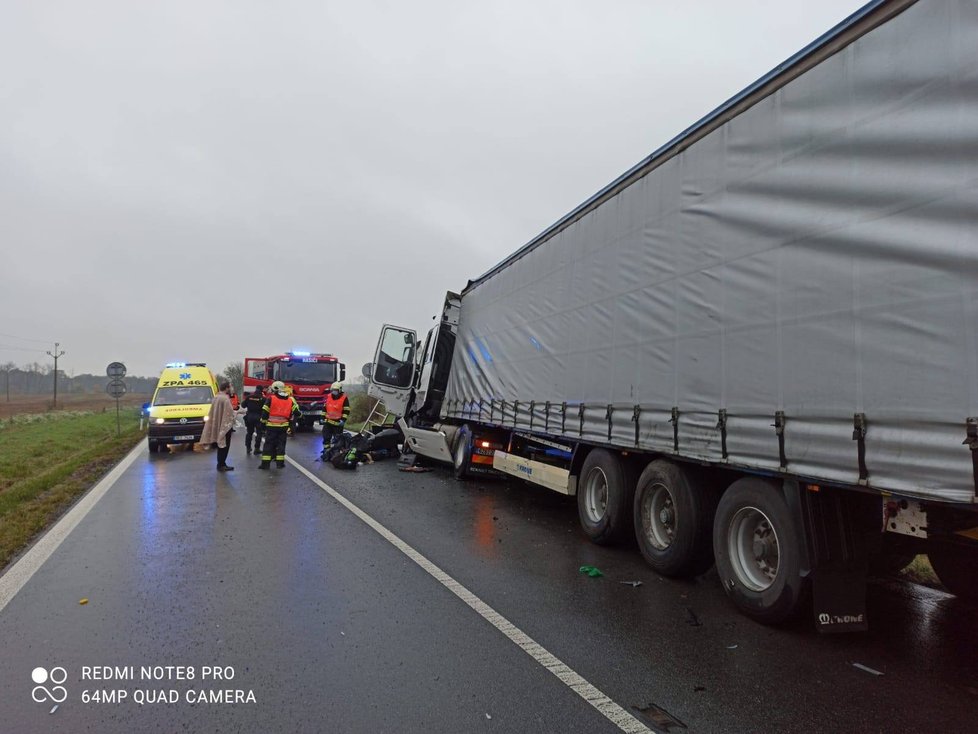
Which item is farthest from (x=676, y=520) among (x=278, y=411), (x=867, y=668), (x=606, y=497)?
(x=278, y=411)

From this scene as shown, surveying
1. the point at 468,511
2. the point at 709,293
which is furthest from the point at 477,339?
the point at 709,293

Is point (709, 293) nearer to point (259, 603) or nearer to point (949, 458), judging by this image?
point (949, 458)

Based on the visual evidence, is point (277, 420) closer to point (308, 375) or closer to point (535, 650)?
point (535, 650)

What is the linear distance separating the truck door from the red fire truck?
962 cm

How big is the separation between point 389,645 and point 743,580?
255 cm

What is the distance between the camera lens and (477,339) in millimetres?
10891

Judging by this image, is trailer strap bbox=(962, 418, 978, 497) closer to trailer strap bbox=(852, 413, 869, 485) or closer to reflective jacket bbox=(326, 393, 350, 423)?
trailer strap bbox=(852, 413, 869, 485)

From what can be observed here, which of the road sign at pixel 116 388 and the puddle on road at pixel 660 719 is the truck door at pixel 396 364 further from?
the puddle on road at pixel 660 719

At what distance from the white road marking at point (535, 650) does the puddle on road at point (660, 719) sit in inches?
2.7

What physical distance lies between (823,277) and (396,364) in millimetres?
11375

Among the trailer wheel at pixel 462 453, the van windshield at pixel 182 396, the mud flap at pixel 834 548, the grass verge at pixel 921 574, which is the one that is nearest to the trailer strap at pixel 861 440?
the mud flap at pixel 834 548

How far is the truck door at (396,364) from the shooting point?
46.5 ft

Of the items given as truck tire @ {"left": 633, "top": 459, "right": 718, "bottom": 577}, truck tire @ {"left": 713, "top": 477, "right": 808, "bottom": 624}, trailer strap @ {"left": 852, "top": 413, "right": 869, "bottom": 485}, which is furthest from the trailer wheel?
trailer strap @ {"left": 852, "top": 413, "right": 869, "bottom": 485}

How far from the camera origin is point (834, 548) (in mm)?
3863
